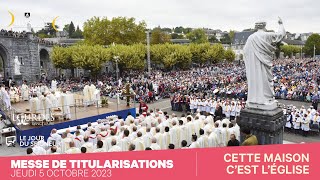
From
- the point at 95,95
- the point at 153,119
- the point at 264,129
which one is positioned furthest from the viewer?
the point at 95,95

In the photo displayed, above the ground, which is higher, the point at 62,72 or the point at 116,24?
the point at 116,24

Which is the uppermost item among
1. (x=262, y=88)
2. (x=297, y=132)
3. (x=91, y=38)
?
(x=91, y=38)

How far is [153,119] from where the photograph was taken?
15.0m

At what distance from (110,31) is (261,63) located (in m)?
56.3

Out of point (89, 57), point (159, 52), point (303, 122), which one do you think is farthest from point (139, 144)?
point (159, 52)

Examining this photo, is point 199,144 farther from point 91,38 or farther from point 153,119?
point 91,38

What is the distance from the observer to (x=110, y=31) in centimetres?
6262

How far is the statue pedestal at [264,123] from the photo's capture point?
341 inches

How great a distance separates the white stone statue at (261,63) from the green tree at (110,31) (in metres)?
54.9

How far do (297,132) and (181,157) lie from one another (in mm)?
12523

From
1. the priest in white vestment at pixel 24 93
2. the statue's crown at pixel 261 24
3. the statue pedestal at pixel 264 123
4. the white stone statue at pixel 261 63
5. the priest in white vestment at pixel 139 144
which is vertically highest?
the statue's crown at pixel 261 24

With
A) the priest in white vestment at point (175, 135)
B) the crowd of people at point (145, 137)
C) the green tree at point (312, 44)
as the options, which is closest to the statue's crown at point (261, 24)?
the crowd of people at point (145, 137)

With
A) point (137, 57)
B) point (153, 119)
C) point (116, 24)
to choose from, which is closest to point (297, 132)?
point (153, 119)

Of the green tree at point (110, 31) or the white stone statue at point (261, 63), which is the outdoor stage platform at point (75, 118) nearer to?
the white stone statue at point (261, 63)
